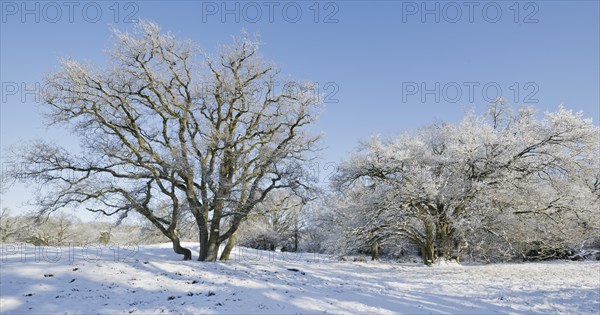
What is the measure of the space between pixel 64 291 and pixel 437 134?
2403 cm

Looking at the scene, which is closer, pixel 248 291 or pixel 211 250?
pixel 248 291

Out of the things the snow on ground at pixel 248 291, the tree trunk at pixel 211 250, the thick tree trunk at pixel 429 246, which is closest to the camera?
the snow on ground at pixel 248 291

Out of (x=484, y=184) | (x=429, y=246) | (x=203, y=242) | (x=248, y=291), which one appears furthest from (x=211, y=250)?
(x=484, y=184)

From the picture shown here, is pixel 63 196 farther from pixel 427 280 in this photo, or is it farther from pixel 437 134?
pixel 437 134

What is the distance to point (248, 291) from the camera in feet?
Result: 37.8

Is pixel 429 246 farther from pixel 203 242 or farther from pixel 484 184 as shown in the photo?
pixel 203 242

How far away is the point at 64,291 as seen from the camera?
10227 millimetres

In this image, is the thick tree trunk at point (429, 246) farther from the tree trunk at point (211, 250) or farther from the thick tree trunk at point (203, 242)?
the thick tree trunk at point (203, 242)

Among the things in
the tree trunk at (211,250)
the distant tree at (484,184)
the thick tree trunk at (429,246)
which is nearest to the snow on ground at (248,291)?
the tree trunk at (211,250)

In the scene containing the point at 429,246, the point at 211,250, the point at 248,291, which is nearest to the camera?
the point at 248,291

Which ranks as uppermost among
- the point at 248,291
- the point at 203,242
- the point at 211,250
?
the point at 203,242

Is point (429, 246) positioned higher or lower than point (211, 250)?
lower

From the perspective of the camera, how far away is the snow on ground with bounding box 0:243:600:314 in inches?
380

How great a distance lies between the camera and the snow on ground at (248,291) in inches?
380
